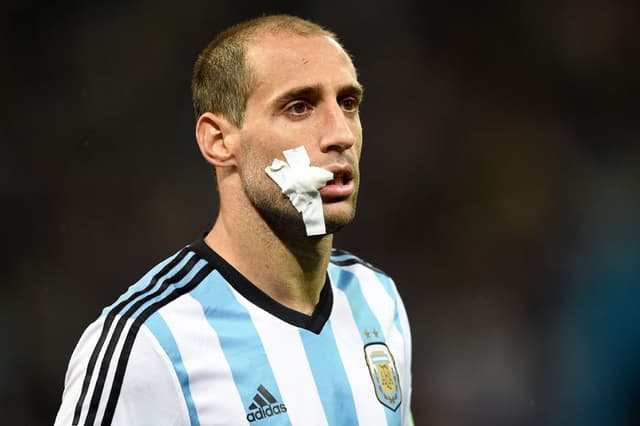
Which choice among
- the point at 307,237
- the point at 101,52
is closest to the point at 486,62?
the point at 101,52

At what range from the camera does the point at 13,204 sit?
162 inches

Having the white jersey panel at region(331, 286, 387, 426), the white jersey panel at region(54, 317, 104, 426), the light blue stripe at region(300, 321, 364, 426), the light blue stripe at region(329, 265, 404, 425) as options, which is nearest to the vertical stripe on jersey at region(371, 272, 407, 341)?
the light blue stripe at region(329, 265, 404, 425)

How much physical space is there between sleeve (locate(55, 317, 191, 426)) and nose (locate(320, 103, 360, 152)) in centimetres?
62

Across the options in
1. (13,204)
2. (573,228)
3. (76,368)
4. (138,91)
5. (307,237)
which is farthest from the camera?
(573,228)

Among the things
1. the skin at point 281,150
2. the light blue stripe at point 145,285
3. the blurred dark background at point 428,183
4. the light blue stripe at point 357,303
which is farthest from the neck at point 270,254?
the blurred dark background at point 428,183

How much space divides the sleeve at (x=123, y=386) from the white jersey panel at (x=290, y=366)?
0.87 ft

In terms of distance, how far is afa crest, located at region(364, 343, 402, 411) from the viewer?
6.61 feet

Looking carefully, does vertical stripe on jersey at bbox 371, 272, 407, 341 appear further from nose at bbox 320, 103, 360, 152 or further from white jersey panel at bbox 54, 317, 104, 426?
white jersey panel at bbox 54, 317, 104, 426

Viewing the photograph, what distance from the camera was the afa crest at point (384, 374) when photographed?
201 centimetres

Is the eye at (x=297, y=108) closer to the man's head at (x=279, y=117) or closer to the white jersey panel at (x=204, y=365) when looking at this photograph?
the man's head at (x=279, y=117)

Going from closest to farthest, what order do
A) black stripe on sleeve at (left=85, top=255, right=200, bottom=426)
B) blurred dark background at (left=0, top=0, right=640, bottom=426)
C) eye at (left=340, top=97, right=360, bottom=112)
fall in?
black stripe on sleeve at (left=85, top=255, right=200, bottom=426), eye at (left=340, top=97, right=360, bottom=112), blurred dark background at (left=0, top=0, right=640, bottom=426)

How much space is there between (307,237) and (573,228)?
3.44 meters

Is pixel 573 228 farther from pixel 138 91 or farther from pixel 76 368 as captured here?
pixel 76 368

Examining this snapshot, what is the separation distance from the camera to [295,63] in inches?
73.1
